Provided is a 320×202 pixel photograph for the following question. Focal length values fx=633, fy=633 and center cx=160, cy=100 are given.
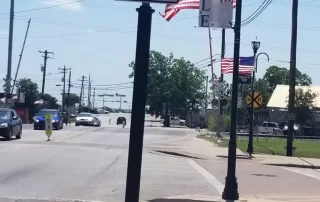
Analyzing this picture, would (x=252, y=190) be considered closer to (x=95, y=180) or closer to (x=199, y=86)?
(x=95, y=180)

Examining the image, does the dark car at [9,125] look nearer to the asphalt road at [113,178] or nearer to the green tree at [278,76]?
the asphalt road at [113,178]

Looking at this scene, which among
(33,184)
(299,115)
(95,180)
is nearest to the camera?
(33,184)

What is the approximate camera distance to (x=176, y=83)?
118m

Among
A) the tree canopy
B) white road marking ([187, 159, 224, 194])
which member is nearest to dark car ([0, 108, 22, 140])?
white road marking ([187, 159, 224, 194])

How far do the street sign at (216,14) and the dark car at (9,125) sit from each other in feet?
69.2

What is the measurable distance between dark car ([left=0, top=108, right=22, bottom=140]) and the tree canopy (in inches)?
3246

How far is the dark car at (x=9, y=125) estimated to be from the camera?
31484 mm

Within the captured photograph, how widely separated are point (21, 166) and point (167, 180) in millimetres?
4816

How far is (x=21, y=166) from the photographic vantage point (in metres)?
18.8

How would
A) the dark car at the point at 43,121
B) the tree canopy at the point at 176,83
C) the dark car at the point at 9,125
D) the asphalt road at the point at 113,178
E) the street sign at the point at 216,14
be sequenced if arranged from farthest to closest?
the tree canopy at the point at 176,83, the dark car at the point at 43,121, the dark car at the point at 9,125, the asphalt road at the point at 113,178, the street sign at the point at 216,14

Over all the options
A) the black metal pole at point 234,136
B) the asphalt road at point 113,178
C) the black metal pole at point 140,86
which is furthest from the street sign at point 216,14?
the black metal pole at point 140,86

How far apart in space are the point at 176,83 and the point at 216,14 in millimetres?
105687

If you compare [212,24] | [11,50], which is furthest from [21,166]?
[11,50]

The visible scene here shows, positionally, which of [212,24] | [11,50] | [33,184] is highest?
[11,50]
